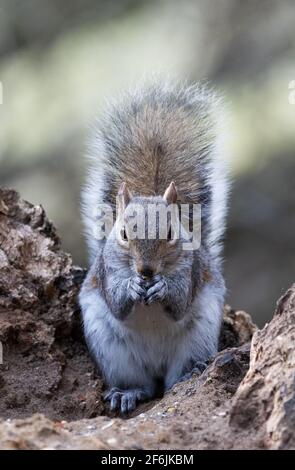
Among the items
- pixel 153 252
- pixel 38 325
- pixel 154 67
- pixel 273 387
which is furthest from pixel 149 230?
pixel 154 67

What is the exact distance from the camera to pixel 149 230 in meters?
3.51

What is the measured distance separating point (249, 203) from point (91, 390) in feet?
11.4

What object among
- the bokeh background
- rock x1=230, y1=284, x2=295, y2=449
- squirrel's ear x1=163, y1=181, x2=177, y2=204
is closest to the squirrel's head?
squirrel's ear x1=163, y1=181, x2=177, y2=204

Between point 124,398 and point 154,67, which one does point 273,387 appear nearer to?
point 124,398

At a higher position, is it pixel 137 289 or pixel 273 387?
pixel 137 289

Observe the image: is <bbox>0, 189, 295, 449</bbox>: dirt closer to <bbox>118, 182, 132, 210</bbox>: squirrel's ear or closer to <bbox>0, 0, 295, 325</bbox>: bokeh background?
<bbox>118, 182, 132, 210</bbox>: squirrel's ear

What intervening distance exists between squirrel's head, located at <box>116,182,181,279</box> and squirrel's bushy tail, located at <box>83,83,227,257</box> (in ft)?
1.11

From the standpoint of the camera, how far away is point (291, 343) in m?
2.72

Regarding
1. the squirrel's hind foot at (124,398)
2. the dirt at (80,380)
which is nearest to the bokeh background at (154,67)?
the dirt at (80,380)

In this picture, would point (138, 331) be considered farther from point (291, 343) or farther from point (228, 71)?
point (228, 71)

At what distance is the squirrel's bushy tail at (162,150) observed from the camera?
4109mm

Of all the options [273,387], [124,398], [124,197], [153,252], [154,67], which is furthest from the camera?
[154,67]

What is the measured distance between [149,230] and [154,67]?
3.49 m
